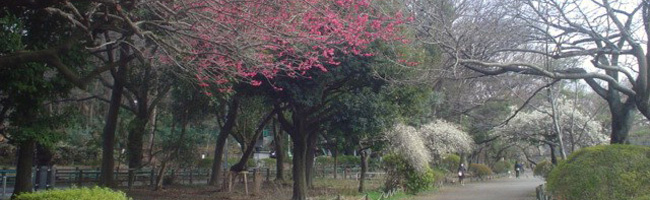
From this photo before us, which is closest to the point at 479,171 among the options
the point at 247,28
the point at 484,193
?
the point at 484,193

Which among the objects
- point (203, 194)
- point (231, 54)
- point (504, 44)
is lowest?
point (203, 194)

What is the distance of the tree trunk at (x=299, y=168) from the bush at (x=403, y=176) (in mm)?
5911

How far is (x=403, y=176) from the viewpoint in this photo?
24.2m

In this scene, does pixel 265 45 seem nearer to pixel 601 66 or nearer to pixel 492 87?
pixel 601 66

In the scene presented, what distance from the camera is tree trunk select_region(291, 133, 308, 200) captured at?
18906mm

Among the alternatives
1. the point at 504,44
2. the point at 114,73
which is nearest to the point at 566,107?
the point at 504,44

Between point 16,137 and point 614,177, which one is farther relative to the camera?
point 16,137

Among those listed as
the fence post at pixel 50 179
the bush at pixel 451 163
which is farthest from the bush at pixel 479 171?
the fence post at pixel 50 179

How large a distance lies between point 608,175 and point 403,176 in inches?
519

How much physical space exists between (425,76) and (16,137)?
953cm

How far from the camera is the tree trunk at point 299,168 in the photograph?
18.9m

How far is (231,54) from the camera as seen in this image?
37.2 ft

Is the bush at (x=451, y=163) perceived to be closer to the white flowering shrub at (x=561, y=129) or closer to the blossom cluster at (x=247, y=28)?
the white flowering shrub at (x=561, y=129)

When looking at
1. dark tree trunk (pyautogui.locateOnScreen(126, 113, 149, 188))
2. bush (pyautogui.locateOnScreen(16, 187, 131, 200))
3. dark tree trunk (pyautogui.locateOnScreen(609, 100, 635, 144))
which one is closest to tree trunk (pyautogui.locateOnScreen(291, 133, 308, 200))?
dark tree trunk (pyautogui.locateOnScreen(126, 113, 149, 188))
